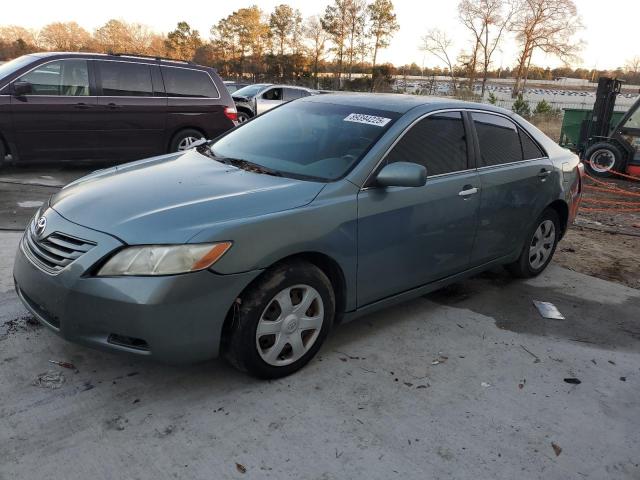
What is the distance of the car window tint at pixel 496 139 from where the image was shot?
4133mm

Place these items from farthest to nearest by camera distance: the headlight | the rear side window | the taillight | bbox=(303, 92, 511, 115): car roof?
the taillight, the rear side window, bbox=(303, 92, 511, 115): car roof, the headlight

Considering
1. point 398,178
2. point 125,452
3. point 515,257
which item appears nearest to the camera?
point 125,452

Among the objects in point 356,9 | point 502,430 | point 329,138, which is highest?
point 356,9

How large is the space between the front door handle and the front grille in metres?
2.45

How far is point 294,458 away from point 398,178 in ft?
5.42

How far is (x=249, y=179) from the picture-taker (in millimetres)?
3182

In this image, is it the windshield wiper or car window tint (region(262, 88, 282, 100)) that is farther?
car window tint (region(262, 88, 282, 100))

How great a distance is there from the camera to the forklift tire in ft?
38.9

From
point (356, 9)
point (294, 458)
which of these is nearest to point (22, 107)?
point (294, 458)

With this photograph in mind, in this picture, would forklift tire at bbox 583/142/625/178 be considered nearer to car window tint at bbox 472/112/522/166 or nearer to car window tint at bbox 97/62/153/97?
car window tint at bbox 472/112/522/166

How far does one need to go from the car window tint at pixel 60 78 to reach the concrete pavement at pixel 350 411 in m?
4.90

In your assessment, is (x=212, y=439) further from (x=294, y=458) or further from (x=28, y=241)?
(x=28, y=241)

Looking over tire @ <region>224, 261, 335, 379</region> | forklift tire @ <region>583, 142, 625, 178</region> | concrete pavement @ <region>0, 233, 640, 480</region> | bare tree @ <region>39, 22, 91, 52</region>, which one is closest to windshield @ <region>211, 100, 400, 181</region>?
tire @ <region>224, 261, 335, 379</region>

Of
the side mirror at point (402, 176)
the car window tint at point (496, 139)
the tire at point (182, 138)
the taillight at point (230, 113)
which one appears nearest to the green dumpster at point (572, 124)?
the taillight at point (230, 113)
